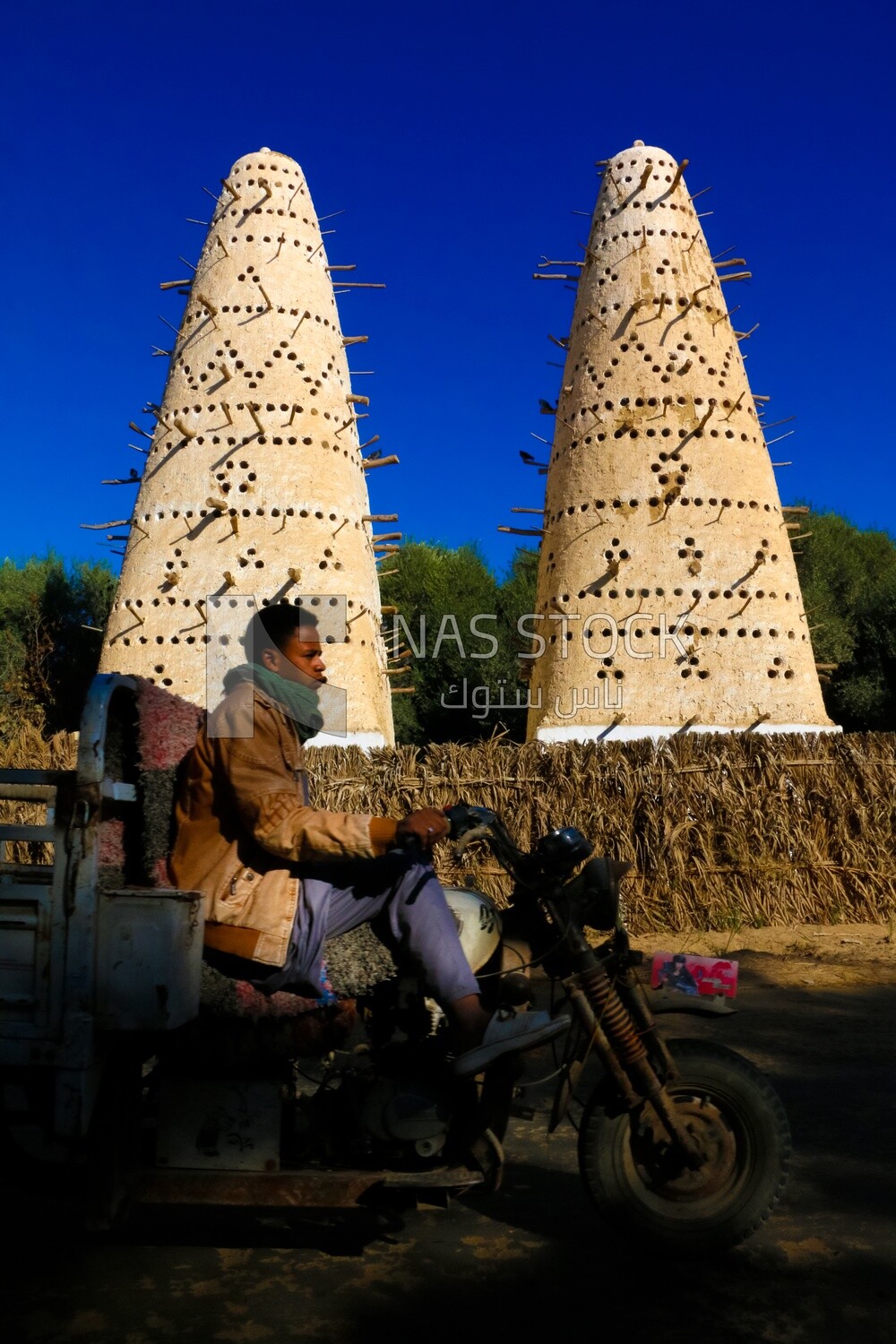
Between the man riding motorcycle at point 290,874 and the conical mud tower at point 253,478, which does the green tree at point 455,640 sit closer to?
the conical mud tower at point 253,478

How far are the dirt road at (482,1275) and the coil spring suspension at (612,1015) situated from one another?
0.59 meters

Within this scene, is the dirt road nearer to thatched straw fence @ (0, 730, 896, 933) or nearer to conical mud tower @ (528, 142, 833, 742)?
thatched straw fence @ (0, 730, 896, 933)

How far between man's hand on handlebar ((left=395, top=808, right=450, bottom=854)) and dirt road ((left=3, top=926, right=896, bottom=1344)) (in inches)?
44.8

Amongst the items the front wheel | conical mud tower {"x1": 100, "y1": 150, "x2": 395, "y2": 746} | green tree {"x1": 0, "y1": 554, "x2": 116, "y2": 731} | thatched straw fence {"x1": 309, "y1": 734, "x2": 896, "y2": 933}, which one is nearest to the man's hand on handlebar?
the front wheel

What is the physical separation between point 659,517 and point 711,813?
12.7ft

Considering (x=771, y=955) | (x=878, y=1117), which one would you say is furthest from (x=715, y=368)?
(x=878, y=1117)

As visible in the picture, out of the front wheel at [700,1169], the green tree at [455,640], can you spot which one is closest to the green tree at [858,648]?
the green tree at [455,640]

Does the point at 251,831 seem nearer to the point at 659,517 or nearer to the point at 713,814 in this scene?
the point at 713,814

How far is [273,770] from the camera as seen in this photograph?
117 inches

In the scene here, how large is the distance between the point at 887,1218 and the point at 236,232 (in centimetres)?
1366

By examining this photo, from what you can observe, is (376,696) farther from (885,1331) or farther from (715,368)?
(885,1331)

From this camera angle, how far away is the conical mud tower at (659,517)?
11.8m

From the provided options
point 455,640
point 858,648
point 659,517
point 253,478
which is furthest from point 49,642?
point 858,648

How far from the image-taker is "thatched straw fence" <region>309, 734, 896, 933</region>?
31.7 feet
